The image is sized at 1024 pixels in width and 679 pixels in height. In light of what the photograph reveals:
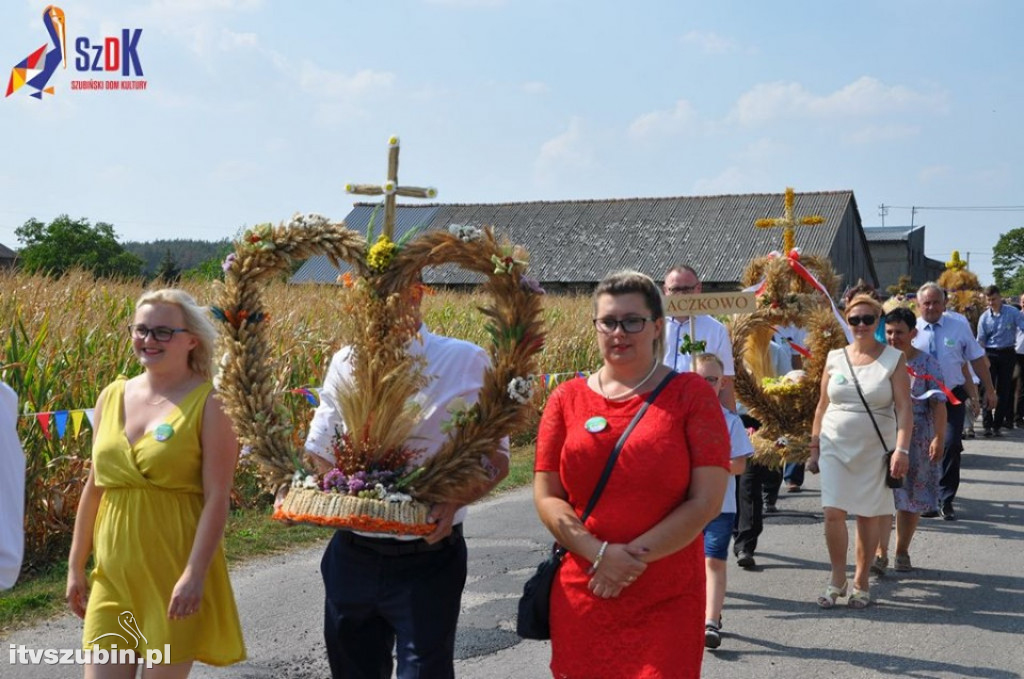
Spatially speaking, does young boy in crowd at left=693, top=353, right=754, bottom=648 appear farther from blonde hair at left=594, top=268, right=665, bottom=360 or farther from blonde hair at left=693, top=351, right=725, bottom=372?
blonde hair at left=594, top=268, right=665, bottom=360

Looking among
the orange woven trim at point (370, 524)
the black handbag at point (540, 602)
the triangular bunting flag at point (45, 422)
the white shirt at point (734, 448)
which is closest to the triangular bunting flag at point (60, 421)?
the triangular bunting flag at point (45, 422)

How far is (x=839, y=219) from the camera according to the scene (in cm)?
5353

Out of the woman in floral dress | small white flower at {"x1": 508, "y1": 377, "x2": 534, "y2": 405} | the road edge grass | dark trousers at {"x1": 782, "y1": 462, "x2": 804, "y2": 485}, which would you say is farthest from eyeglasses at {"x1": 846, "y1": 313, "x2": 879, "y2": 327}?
dark trousers at {"x1": 782, "y1": 462, "x2": 804, "y2": 485}

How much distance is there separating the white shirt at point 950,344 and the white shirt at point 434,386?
26.7 ft

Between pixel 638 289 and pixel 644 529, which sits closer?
pixel 644 529

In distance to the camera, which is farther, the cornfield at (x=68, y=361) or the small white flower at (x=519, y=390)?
the cornfield at (x=68, y=361)

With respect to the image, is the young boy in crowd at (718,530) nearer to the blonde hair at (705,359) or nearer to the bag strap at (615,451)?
the blonde hair at (705,359)

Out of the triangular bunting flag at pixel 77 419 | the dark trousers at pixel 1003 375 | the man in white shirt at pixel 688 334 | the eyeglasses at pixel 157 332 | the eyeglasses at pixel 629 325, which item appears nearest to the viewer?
the eyeglasses at pixel 629 325

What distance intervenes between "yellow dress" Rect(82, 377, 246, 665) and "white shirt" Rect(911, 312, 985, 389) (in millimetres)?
8673

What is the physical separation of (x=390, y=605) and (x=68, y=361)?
615 centimetres

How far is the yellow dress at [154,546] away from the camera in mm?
3918

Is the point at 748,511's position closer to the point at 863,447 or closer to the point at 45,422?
the point at 863,447

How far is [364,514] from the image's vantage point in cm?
362

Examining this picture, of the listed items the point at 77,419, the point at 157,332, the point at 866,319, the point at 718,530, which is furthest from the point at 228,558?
the point at 866,319
